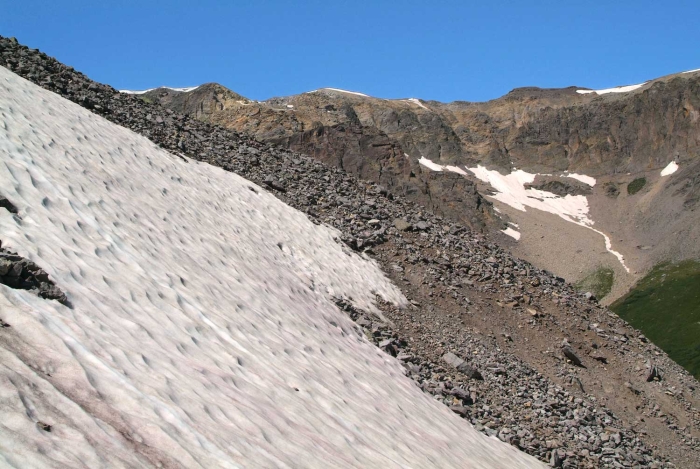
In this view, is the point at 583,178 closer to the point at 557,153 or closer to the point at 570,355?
the point at 557,153

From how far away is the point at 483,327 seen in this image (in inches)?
998

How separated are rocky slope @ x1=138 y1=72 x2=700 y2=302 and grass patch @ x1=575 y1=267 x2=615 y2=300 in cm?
123

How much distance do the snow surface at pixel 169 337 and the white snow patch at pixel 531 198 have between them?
426ft

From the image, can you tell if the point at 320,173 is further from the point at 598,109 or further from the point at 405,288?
the point at 598,109

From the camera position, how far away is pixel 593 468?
18.8m

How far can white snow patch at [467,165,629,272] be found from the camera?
150375 millimetres

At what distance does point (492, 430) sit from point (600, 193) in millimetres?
158160

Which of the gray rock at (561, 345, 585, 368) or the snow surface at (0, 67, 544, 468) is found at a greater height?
the gray rock at (561, 345, 585, 368)

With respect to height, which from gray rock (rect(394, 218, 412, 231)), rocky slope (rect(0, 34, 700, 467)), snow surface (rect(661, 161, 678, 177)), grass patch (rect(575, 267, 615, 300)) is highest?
snow surface (rect(661, 161, 678, 177))

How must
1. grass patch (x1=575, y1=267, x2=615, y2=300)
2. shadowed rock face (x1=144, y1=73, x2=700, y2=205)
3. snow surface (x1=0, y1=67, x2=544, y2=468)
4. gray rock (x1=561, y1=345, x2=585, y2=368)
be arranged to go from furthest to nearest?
shadowed rock face (x1=144, y1=73, x2=700, y2=205) < grass patch (x1=575, y1=267, x2=615, y2=300) < gray rock (x1=561, y1=345, x2=585, y2=368) < snow surface (x1=0, y1=67, x2=544, y2=468)

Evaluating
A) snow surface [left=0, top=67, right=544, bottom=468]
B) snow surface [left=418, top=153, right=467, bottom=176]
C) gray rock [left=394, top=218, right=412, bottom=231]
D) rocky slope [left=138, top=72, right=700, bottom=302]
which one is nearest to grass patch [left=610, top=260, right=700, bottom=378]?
rocky slope [left=138, top=72, right=700, bottom=302]

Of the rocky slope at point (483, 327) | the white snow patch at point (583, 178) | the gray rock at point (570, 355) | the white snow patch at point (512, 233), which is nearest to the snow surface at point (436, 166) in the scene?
the white snow patch at point (583, 178)

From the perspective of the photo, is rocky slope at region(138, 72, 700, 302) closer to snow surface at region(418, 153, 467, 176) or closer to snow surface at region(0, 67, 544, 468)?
snow surface at region(418, 153, 467, 176)

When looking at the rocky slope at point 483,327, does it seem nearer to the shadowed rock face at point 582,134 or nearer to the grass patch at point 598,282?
the grass patch at point 598,282
